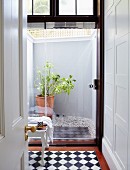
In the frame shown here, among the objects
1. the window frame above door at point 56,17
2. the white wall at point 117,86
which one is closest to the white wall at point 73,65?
the window frame above door at point 56,17

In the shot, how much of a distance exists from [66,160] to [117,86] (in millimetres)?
1269

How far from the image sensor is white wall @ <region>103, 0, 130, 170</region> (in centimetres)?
194

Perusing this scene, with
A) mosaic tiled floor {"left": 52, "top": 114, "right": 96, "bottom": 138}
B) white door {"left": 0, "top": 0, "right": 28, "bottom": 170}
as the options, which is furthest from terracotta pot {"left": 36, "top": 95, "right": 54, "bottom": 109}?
white door {"left": 0, "top": 0, "right": 28, "bottom": 170}

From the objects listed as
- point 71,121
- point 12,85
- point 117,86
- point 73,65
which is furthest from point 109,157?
point 12,85

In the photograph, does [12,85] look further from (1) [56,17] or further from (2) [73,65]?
(2) [73,65]

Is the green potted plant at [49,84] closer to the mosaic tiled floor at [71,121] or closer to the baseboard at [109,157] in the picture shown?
the mosaic tiled floor at [71,121]

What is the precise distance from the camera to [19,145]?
1139 mm

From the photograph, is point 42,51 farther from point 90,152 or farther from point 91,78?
point 90,152

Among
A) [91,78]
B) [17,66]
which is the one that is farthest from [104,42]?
[17,66]

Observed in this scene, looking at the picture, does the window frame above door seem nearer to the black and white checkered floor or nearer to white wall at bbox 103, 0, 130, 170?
white wall at bbox 103, 0, 130, 170

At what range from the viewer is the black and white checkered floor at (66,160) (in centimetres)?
269

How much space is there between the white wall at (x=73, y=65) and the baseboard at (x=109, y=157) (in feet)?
3.34

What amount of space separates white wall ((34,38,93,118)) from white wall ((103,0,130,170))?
0.96 metres

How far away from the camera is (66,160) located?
288 centimetres
